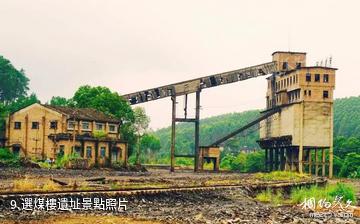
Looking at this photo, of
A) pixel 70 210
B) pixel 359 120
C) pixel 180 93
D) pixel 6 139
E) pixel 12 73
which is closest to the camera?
pixel 70 210

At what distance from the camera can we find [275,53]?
6981 cm

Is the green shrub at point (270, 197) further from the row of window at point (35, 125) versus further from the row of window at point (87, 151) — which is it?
the row of window at point (35, 125)

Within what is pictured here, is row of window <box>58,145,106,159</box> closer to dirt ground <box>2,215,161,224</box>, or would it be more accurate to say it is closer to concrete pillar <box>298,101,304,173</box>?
concrete pillar <box>298,101,304,173</box>

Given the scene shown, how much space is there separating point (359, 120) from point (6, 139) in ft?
303

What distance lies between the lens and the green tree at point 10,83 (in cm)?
9344

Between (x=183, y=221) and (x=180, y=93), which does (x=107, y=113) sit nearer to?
(x=180, y=93)

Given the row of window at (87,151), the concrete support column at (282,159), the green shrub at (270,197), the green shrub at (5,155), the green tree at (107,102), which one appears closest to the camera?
the green shrub at (270,197)

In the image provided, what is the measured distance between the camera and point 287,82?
220 feet

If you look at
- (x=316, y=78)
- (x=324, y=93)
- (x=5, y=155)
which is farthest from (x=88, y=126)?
(x=324, y=93)

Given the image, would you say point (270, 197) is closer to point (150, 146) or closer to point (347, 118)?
point (150, 146)

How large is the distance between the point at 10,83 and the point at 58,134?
3906cm

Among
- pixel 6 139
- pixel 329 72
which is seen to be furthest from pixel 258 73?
pixel 6 139

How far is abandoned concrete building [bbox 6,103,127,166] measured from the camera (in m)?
59.3

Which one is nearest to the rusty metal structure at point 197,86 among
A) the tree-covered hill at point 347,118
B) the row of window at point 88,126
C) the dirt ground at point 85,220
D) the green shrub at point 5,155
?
the row of window at point 88,126
